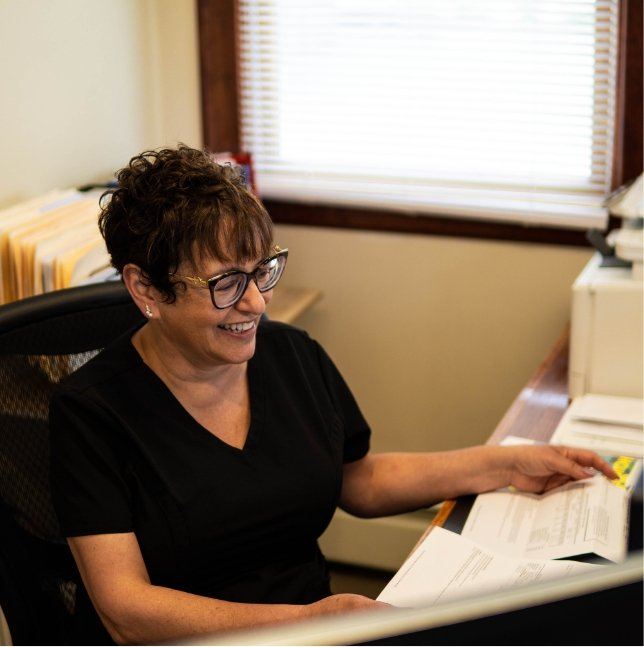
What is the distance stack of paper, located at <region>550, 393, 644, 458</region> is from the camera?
1747 mm

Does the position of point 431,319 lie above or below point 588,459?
below

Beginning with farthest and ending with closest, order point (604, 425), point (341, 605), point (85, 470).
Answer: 1. point (604, 425)
2. point (85, 470)
3. point (341, 605)

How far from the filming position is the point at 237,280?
1.33m

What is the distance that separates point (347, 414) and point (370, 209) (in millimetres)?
1192

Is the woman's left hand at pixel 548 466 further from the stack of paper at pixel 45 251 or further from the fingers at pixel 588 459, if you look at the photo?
the stack of paper at pixel 45 251

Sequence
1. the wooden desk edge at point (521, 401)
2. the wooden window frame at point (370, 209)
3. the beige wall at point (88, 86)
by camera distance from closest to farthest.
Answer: the wooden desk edge at point (521, 401) → the beige wall at point (88, 86) → the wooden window frame at point (370, 209)

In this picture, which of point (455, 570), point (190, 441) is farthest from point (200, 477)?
point (455, 570)

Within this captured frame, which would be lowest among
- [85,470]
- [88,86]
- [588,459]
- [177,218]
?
[588,459]

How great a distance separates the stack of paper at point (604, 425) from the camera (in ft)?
5.73

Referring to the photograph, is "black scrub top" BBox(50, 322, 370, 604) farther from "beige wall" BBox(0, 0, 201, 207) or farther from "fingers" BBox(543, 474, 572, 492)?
"beige wall" BBox(0, 0, 201, 207)

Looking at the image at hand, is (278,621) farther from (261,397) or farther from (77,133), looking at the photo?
(77,133)

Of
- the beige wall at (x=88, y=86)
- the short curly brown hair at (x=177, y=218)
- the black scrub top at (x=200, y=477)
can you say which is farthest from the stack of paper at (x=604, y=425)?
the beige wall at (x=88, y=86)

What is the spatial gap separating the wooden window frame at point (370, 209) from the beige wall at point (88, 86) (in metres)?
0.05

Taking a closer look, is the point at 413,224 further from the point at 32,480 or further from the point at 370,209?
the point at 32,480
